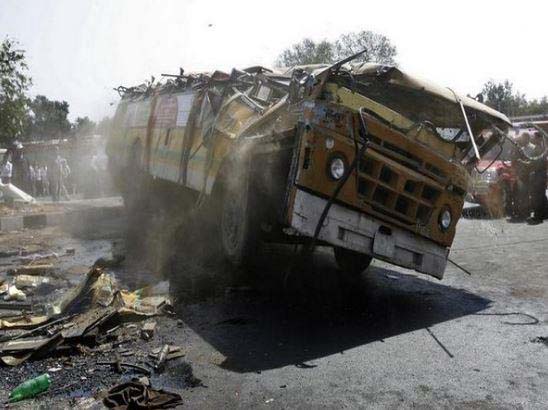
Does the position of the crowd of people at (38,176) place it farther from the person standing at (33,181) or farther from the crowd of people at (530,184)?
the crowd of people at (530,184)

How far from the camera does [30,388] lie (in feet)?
12.0

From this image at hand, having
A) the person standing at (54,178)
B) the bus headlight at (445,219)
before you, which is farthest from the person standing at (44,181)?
the bus headlight at (445,219)

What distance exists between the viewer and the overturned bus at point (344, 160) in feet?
16.6

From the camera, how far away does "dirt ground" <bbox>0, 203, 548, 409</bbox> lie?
3.61 m

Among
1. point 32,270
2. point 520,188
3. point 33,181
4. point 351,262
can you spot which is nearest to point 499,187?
point 520,188

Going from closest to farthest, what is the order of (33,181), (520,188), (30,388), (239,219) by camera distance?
1. (30,388)
2. (239,219)
3. (520,188)
4. (33,181)

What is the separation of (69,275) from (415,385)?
17.1 ft

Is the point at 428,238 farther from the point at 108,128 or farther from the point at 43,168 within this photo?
the point at 43,168

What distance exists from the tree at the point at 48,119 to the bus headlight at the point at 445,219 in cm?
5250

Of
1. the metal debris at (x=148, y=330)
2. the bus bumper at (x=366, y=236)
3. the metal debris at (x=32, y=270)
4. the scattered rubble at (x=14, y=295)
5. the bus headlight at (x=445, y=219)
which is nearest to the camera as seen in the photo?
the metal debris at (x=148, y=330)

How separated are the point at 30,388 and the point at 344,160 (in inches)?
125

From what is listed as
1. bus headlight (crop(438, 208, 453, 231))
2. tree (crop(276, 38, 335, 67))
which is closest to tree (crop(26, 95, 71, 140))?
tree (crop(276, 38, 335, 67))

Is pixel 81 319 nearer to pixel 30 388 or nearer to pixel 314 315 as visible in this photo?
pixel 30 388

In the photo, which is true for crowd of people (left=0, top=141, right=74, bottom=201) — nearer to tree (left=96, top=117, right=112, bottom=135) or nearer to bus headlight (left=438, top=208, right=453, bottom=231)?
tree (left=96, top=117, right=112, bottom=135)
